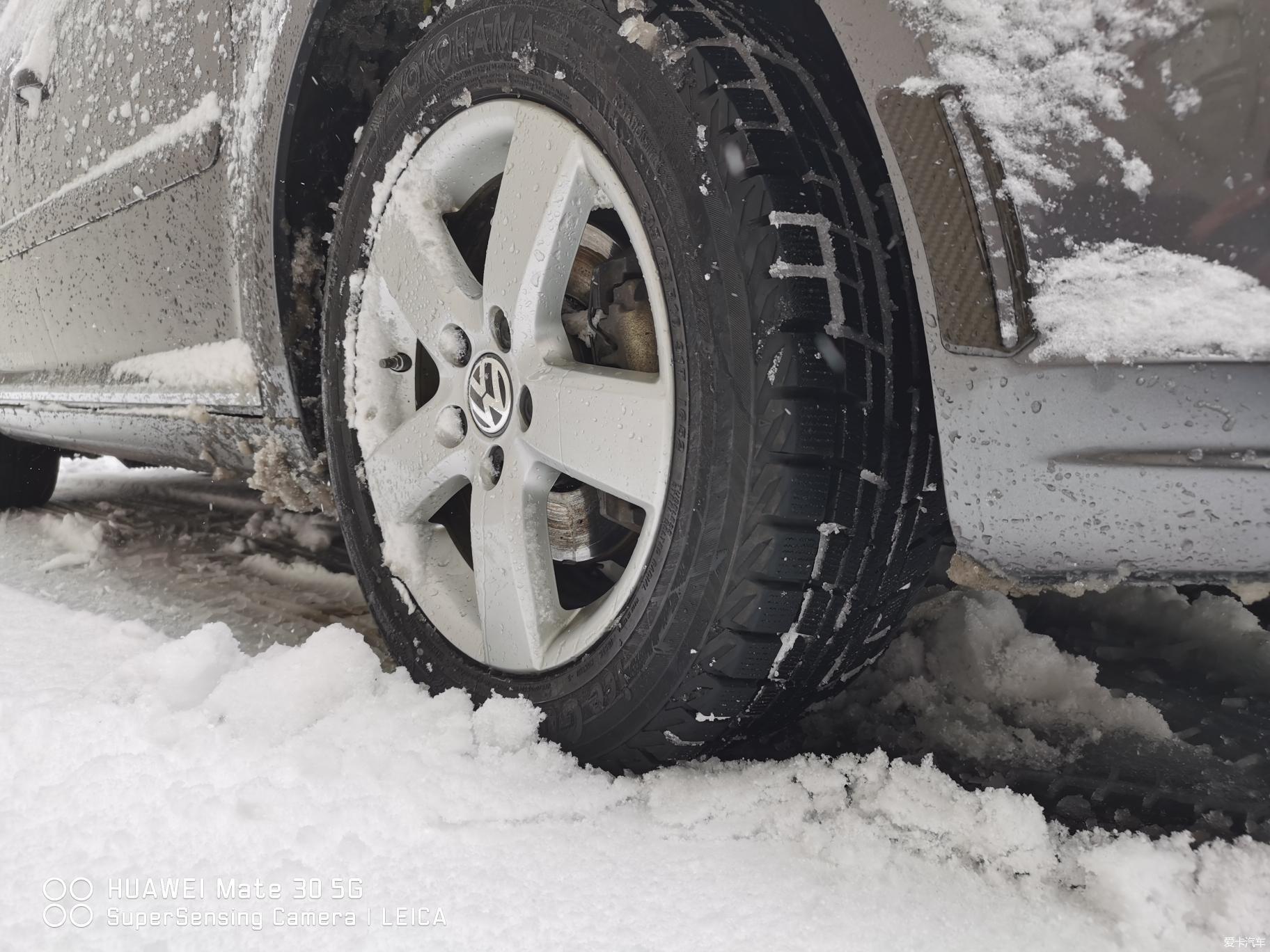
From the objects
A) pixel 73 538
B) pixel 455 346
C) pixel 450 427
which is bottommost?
pixel 73 538

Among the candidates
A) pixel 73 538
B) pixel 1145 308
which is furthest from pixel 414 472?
pixel 73 538

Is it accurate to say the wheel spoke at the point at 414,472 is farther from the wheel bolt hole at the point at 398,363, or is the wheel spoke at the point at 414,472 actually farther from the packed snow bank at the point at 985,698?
the packed snow bank at the point at 985,698

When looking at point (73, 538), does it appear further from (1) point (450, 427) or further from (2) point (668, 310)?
(2) point (668, 310)

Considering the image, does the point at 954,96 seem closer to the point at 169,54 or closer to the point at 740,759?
the point at 740,759

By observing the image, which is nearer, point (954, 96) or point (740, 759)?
point (954, 96)

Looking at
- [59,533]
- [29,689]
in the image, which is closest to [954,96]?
[29,689]

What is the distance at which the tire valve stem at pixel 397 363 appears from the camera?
4.89ft

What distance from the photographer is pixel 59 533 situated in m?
2.75

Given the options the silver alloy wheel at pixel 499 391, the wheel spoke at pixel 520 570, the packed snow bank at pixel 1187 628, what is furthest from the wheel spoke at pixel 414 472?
the packed snow bank at pixel 1187 628

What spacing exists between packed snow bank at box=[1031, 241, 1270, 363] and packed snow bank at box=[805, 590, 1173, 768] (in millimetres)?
665

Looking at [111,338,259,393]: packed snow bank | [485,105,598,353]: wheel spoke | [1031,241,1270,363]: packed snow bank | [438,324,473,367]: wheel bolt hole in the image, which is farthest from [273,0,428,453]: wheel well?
[1031,241,1270,363]: packed snow bank

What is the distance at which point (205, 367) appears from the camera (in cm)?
173

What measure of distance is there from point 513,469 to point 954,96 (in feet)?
2.36

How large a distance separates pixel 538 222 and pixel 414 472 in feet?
1.53
